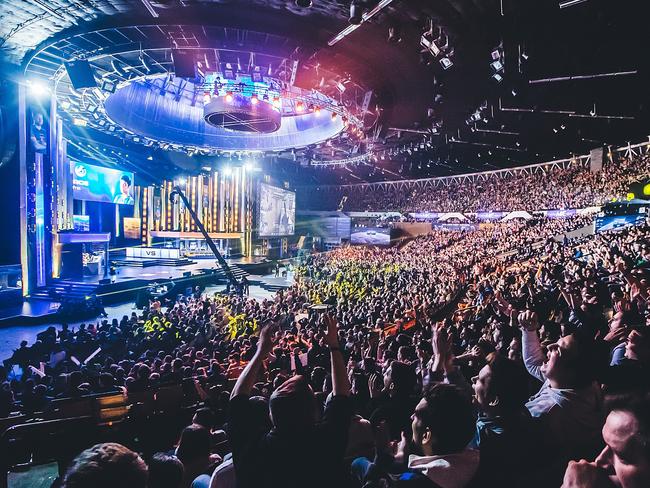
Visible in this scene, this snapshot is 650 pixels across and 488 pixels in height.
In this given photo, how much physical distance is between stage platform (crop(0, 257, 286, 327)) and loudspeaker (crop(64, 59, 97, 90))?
731 cm

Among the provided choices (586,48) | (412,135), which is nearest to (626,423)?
(586,48)

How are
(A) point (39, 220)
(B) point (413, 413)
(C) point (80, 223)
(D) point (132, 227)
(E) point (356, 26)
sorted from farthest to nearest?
1. (D) point (132, 227)
2. (C) point (80, 223)
3. (A) point (39, 220)
4. (E) point (356, 26)
5. (B) point (413, 413)

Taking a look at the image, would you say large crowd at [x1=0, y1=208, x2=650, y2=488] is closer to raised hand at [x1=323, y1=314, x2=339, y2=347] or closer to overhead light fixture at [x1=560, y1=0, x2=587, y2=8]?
raised hand at [x1=323, y1=314, x2=339, y2=347]

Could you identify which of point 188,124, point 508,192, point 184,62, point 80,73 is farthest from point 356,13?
point 508,192

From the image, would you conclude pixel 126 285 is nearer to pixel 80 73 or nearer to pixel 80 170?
pixel 80 73

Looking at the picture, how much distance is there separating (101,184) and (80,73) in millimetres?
12276

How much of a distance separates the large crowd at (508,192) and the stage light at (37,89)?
27.8 metres

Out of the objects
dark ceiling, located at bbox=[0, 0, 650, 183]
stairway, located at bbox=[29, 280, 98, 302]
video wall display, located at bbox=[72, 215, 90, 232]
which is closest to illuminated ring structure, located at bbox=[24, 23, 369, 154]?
dark ceiling, located at bbox=[0, 0, 650, 183]

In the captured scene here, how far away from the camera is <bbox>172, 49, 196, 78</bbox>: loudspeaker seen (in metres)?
11.3

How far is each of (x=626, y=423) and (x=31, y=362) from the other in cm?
887

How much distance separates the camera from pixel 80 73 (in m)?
11.8

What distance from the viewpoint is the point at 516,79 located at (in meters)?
11.7

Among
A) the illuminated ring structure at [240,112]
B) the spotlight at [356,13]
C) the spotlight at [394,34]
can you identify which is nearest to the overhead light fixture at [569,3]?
the spotlight at [394,34]

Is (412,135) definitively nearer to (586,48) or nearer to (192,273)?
(586,48)
